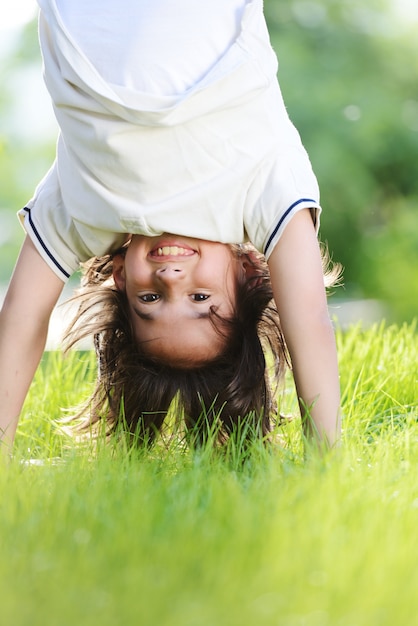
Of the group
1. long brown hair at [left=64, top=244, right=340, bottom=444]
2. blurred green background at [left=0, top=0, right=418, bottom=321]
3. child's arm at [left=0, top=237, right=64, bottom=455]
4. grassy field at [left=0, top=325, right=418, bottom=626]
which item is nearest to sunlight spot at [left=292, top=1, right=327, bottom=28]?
blurred green background at [left=0, top=0, right=418, bottom=321]

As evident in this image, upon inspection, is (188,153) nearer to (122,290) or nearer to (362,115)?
(122,290)

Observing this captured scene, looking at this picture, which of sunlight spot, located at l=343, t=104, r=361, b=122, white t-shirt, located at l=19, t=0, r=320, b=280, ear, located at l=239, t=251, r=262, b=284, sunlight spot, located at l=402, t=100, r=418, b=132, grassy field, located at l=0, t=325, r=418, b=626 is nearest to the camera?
grassy field, located at l=0, t=325, r=418, b=626

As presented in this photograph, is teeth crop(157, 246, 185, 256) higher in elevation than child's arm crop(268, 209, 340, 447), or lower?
higher

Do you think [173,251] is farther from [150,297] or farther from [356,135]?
[356,135]

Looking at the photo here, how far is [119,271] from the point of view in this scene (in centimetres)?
193

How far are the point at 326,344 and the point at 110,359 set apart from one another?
1.78 ft

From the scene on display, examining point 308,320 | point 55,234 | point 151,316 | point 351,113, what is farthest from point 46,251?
point 351,113

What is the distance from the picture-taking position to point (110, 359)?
2.03m

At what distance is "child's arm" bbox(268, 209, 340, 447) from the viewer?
1674 mm

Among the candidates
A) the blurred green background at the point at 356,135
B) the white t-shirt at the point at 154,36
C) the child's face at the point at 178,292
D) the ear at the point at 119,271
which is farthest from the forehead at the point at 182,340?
the blurred green background at the point at 356,135

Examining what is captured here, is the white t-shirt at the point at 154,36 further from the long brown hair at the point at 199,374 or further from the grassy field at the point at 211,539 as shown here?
the grassy field at the point at 211,539

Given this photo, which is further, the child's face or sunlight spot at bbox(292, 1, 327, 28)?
sunlight spot at bbox(292, 1, 327, 28)

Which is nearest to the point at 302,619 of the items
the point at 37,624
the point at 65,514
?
the point at 37,624

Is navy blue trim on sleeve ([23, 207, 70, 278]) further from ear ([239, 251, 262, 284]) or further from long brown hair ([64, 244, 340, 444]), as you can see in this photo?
ear ([239, 251, 262, 284])
